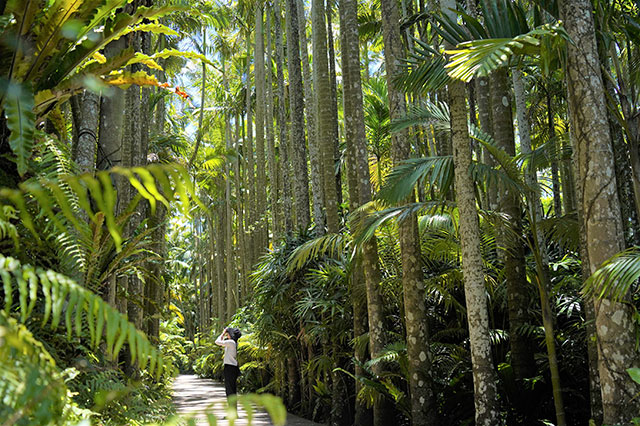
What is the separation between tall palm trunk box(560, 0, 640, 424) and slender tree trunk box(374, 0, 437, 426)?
2484 mm

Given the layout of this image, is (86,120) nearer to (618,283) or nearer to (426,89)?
(426,89)

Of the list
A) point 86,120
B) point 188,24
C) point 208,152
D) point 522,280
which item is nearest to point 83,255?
point 86,120

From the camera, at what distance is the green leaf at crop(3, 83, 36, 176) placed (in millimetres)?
2730

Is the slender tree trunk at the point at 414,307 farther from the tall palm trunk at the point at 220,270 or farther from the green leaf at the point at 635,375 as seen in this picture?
the tall palm trunk at the point at 220,270

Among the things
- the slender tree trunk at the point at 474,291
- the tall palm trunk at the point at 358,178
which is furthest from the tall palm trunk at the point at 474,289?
the tall palm trunk at the point at 358,178

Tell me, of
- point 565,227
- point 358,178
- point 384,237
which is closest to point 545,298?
point 565,227

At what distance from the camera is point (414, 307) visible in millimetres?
7375

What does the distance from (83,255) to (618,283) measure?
3632 mm

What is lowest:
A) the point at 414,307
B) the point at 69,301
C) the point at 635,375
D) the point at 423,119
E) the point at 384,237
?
the point at 635,375

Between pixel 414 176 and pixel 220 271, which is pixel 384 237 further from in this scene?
pixel 220 271

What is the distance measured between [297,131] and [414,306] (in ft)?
26.4

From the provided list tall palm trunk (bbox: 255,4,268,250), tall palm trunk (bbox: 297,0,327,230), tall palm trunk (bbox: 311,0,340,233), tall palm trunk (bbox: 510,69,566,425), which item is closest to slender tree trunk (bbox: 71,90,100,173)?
tall palm trunk (bbox: 510,69,566,425)

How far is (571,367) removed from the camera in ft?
23.5

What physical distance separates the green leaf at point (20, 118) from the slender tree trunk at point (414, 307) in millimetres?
5160
